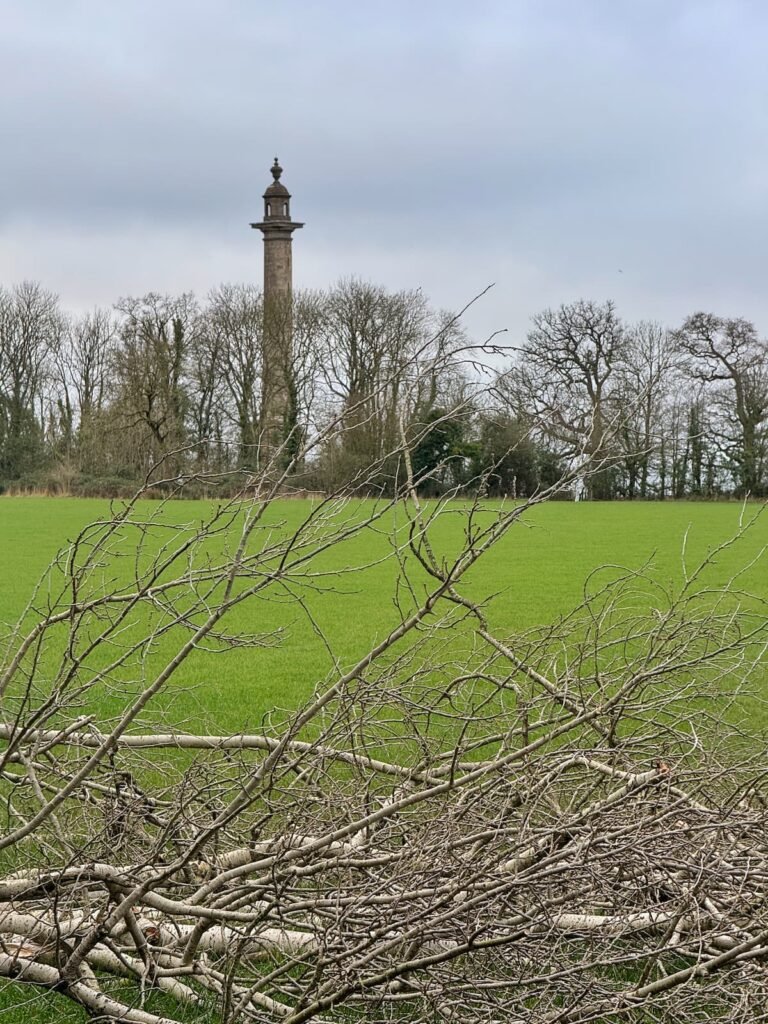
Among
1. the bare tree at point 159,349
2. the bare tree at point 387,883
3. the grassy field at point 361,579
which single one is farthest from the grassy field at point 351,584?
the bare tree at point 159,349

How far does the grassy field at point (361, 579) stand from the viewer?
9.27m

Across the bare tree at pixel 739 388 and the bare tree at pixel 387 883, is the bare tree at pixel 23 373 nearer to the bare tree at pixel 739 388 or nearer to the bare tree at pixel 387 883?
the bare tree at pixel 739 388

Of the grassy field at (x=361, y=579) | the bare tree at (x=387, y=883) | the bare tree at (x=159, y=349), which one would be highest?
the bare tree at (x=159, y=349)

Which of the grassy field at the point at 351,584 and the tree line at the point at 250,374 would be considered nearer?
the grassy field at the point at 351,584

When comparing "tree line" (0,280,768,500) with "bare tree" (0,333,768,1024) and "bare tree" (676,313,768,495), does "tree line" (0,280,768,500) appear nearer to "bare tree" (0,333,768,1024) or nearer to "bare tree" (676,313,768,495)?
"bare tree" (676,313,768,495)

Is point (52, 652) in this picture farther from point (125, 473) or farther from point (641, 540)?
point (125, 473)

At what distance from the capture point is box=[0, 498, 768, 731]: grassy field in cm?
927

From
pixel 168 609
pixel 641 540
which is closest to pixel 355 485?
pixel 168 609

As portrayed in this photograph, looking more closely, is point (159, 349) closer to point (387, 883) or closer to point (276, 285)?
point (276, 285)

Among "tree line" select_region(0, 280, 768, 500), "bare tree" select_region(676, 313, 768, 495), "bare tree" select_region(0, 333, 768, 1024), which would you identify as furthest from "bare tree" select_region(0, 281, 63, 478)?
"bare tree" select_region(0, 333, 768, 1024)

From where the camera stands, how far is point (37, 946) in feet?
11.1

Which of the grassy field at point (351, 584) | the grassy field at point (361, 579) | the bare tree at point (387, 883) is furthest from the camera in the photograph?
the grassy field at point (361, 579)

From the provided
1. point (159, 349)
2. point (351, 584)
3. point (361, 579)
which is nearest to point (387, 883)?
point (351, 584)

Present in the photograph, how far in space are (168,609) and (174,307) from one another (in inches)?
1997
